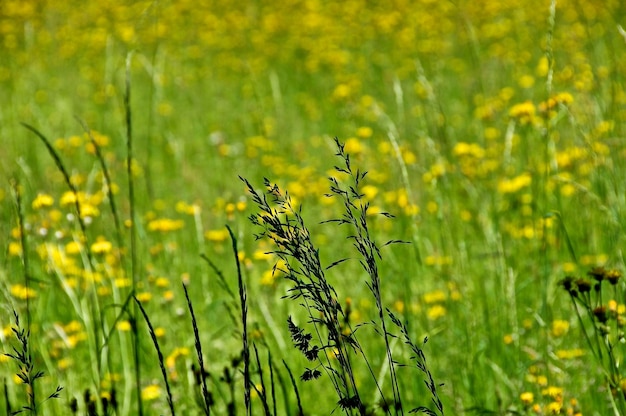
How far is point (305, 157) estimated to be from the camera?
209 inches

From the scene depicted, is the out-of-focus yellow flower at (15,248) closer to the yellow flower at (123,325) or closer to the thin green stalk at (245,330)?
the yellow flower at (123,325)

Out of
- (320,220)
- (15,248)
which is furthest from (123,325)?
(320,220)

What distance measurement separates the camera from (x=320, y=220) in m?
4.02

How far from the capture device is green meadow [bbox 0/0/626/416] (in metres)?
1.80

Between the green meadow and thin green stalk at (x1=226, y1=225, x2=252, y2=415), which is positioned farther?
the green meadow

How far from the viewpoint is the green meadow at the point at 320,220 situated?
1.80m

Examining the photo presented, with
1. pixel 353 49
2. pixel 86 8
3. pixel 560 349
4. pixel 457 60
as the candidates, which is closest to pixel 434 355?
pixel 560 349

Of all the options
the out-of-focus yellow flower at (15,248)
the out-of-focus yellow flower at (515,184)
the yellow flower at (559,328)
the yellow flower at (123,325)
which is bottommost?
the yellow flower at (559,328)

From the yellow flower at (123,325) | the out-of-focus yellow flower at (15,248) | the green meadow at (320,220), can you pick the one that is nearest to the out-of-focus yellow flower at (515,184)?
the green meadow at (320,220)

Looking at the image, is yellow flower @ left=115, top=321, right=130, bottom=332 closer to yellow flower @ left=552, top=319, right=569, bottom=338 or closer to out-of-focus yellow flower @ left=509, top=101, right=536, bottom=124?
yellow flower @ left=552, top=319, right=569, bottom=338

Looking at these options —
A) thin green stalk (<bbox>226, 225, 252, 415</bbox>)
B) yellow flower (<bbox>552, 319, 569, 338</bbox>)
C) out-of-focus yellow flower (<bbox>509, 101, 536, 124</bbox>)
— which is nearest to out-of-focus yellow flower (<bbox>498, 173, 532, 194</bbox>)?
out-of-focus yellow flower (<bbox>509, 101, 536, 124</bbox>)

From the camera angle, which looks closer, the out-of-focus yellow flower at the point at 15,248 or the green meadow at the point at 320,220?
the green meadow at the point at 320,220

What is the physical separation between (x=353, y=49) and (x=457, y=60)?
4.60 ft

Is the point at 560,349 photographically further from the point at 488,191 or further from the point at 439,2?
the point at 439,2
